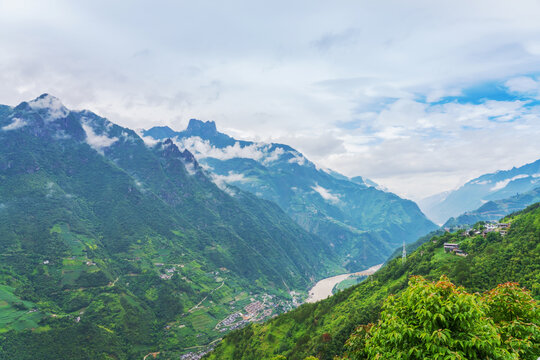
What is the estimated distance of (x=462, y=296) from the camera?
12.3 metres

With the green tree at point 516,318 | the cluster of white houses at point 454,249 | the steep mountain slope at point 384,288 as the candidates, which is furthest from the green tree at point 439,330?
the cluster of white houses at point 454,249

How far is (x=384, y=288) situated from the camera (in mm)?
109688

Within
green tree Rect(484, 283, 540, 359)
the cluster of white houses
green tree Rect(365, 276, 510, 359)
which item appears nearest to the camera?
green tree Rect(365, 276, 510, 359)

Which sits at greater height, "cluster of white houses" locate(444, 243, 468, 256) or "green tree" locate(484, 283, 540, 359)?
"green tree" locate(484, 283, 540, 359)

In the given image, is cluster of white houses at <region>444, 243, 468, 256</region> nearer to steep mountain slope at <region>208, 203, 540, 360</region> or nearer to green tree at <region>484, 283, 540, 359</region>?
steep mountain slope at <region>208, 203, 540, 360</region>

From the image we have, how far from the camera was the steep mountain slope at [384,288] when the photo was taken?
2842 inches

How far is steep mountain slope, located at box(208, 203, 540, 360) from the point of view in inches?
2842

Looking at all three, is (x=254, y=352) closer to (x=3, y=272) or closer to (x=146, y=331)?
(x=146, y=331)

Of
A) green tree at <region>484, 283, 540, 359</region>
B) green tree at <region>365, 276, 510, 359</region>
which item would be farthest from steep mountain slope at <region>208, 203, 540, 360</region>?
green tree at <region>365, 276, 510, 359</region>

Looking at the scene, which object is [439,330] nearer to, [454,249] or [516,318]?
[516,318]

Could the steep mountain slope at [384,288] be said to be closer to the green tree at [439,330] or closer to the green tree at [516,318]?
the green tree at [516,318]

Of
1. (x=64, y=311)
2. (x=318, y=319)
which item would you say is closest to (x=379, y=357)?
(x=318, y=319)

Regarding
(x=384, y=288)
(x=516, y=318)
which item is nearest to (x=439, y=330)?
(x=516, y=318)

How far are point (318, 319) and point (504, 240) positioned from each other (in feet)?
222
